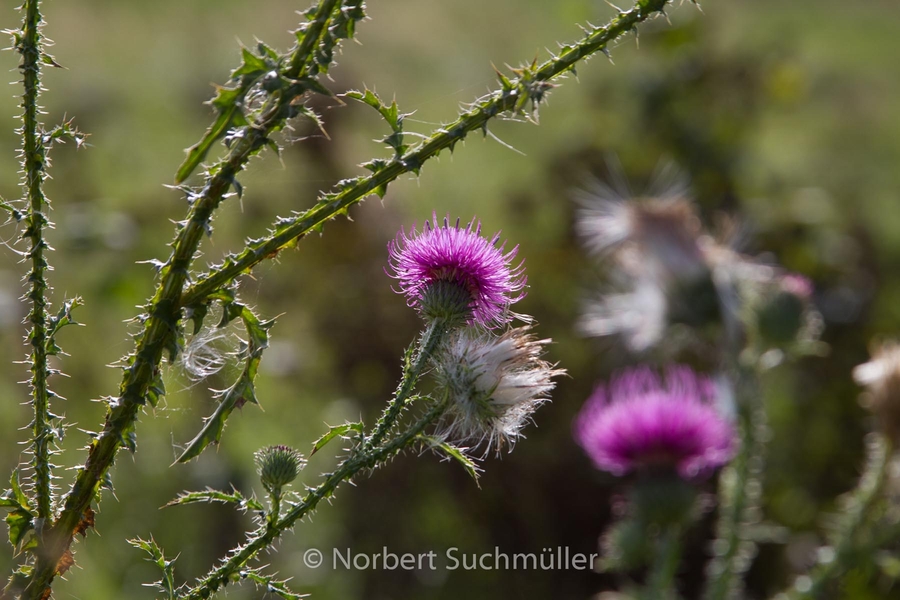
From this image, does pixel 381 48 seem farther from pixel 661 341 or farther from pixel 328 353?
pixel 661 341

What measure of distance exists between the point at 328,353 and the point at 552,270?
1.41 m

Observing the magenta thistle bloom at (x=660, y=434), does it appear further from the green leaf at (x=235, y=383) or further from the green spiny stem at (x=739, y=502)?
the green leaf at (x=235, y=383)

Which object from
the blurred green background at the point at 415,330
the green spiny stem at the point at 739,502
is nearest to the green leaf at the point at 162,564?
the green spiny stem at the point at 739,502

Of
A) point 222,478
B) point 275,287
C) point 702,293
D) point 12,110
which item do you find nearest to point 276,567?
point 222,478

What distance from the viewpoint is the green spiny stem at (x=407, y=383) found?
1.07 meters

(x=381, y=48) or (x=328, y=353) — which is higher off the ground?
(x=381, y=48)

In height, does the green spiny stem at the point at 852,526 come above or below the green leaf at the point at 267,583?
above

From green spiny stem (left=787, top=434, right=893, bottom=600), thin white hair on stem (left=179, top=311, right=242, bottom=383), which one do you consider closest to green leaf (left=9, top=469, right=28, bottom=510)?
thin white hair on stem (left=179, top=311, right=242, bottom=383)

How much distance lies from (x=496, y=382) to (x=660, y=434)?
73.0 inches

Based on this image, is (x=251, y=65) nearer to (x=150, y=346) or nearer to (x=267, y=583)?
(x=150, y=346)

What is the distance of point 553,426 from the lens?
4.68 metres

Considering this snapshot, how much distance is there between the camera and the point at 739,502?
272cm

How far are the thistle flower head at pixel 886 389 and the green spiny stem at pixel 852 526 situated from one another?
0.20ft

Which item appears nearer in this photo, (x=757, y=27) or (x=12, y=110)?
(x=12, y=110)
